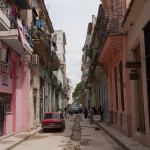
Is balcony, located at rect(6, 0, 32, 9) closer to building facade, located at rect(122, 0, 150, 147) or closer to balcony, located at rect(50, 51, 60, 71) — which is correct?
building facade, located at rect(122, 0, 150, 147)

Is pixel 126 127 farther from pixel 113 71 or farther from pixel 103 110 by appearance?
pixel 103 110

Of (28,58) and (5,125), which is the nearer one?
(5,125)

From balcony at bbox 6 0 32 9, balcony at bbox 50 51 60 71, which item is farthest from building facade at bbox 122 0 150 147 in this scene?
balcony at bbox 50 51 60 71

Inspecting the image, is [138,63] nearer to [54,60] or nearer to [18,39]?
[18,39]

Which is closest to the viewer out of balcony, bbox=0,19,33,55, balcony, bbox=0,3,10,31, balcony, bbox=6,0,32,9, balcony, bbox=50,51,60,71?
balcony, bbox=0,3,10,31

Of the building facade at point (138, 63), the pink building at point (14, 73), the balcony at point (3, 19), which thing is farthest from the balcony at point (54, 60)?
the balcony at point (3, 19)

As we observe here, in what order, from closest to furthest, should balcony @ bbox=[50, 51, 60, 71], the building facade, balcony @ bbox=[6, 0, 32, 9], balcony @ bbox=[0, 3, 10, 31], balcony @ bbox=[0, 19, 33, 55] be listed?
the building facade
balcony @ bbox=[0, 3, 10, 31]
balcony @ bbox=[0, 19, 33, 55]
balcony @ bbox=[6, 0, 32, 9]
balcony @ bbox=[50, 51, 60, 71]

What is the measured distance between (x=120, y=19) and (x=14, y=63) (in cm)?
720

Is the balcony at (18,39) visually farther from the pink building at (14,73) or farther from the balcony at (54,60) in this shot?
the balcony at (54,60)

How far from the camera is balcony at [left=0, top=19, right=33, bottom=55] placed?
1795cm

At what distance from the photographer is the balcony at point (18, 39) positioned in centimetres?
1795

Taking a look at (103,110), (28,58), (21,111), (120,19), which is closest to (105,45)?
(120,19)

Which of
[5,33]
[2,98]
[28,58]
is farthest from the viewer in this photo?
[28,58]

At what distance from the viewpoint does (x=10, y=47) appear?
20.3m
